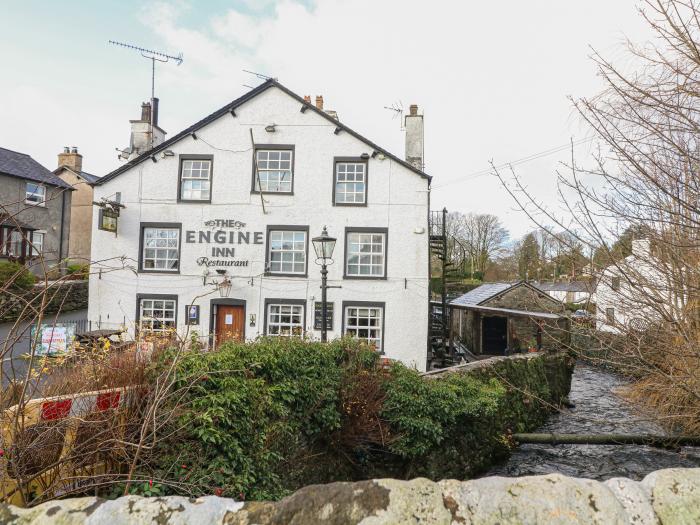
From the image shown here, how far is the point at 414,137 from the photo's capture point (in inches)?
627

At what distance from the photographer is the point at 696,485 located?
189 cm

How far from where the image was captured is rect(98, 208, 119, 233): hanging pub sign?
13828mm

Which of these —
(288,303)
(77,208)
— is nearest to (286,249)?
(288,303)

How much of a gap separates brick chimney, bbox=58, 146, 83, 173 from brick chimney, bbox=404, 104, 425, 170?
26.7m

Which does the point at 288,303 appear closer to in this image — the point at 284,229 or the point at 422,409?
the point at 284,229

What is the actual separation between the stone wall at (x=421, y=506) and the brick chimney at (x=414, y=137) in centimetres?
1490

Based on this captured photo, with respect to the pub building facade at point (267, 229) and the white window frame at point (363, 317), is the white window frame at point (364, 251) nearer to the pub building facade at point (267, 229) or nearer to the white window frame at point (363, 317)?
the pub building facade at point (267, 229)

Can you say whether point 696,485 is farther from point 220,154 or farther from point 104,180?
point 104,180

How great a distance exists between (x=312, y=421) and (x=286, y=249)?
30.7 feet

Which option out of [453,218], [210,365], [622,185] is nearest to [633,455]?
[622,185]

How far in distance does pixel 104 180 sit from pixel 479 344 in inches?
687

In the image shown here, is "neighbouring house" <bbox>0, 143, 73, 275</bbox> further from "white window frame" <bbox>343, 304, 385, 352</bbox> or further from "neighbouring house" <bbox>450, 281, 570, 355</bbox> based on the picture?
"neighbouring house" <bbox>450, 281, 570, 355</bbox>

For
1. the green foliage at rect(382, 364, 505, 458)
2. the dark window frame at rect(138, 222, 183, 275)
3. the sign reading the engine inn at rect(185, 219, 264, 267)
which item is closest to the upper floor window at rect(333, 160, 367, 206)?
the sign reading the engine inn at rect(185, 219, 264, 267)

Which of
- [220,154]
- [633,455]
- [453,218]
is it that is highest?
[453,218]
